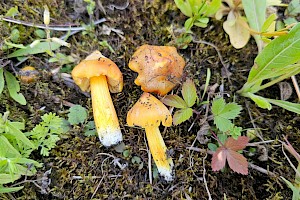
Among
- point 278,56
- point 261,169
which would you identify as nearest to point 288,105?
point 278,56

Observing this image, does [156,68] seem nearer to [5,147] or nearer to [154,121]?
[154,121]

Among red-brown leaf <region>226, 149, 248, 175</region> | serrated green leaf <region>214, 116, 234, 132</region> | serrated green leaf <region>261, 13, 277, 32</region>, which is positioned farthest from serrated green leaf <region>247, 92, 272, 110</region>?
serrated green leaf <region>261, 13, 277, 32</region>

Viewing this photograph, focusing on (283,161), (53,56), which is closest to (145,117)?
(53,56)

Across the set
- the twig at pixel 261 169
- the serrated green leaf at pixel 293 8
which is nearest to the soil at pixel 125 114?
the twig at pixel 261 169

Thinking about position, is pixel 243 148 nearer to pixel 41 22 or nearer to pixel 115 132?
pixel 115 132

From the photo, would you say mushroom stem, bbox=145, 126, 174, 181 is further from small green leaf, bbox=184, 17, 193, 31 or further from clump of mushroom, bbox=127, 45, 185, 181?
small green leaf, bbox=184, 17, 193, 31
